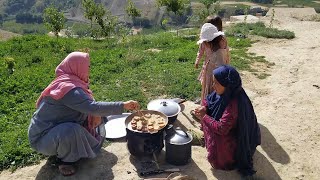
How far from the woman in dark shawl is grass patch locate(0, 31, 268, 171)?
2579 millimetres

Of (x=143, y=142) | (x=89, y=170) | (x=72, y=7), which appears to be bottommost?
(x=72, y=7)

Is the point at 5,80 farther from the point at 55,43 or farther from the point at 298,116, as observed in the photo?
the point at 298,116

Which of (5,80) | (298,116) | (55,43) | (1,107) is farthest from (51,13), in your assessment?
(298,116)

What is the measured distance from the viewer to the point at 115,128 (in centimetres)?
587

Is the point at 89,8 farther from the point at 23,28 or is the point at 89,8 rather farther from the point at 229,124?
the point at 23,28

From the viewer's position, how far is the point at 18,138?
5738 millimetres

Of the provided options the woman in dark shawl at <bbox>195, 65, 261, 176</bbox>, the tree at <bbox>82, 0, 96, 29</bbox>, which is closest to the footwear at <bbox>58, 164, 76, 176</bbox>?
the woman in dark shawl at <bbox>195, 65, 261, 176</bbox>

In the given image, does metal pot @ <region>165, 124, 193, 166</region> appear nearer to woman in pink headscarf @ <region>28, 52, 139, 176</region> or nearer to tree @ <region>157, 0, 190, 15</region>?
woman in pink headscarf @ <region>28, 52, 139, 176</region>

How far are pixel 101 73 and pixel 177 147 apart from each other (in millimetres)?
4479

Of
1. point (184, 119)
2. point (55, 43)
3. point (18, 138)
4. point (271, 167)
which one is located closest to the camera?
point (271, 167)

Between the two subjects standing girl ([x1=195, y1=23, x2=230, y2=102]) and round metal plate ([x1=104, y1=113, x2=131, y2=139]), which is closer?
standing girl ([x1=195, y1=23, x2=230, y2=102])

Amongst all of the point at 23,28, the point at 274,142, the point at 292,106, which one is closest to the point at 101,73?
the point at 292,106

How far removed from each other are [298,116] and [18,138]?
515cm

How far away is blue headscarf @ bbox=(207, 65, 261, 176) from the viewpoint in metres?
4.30
